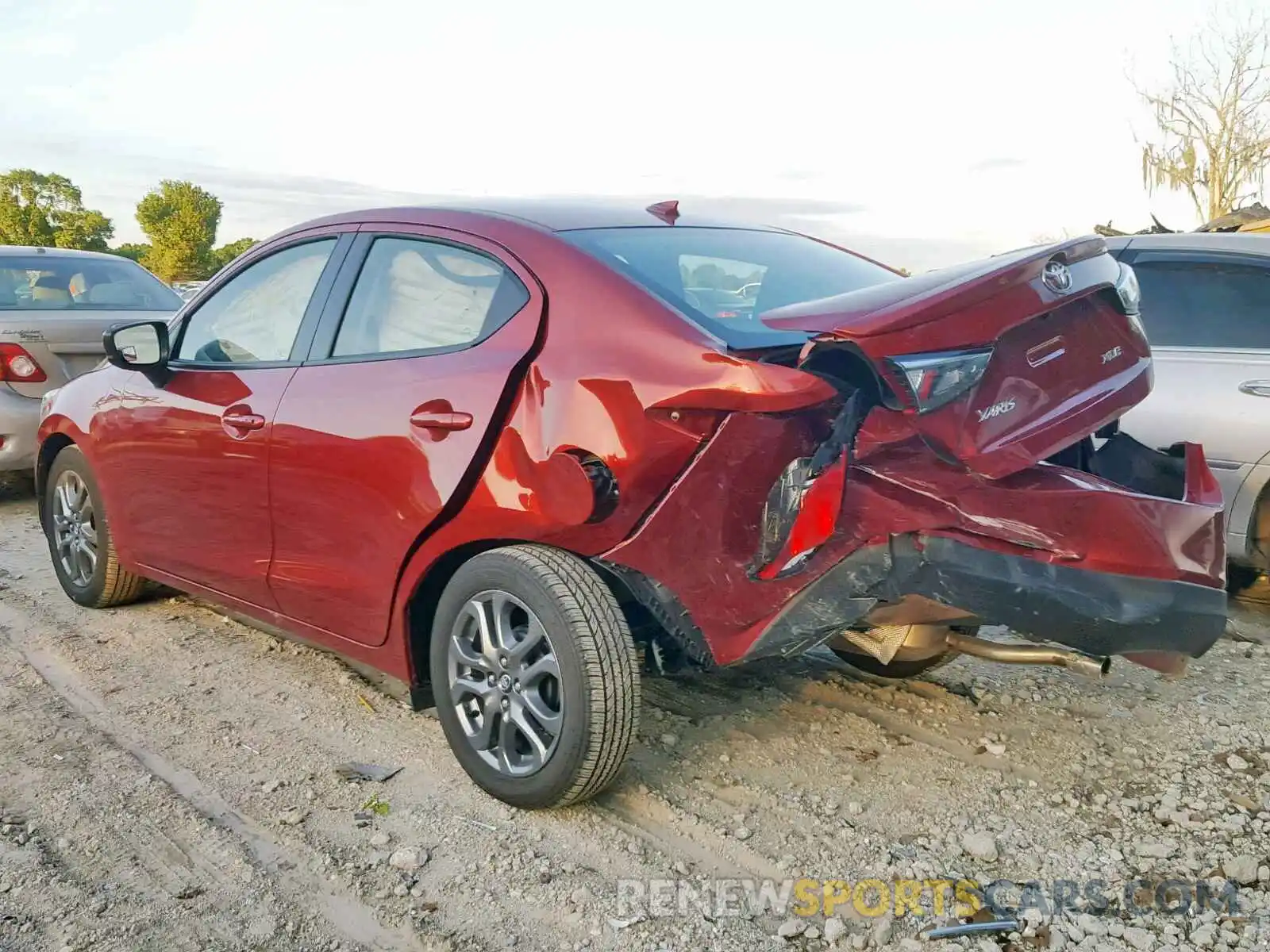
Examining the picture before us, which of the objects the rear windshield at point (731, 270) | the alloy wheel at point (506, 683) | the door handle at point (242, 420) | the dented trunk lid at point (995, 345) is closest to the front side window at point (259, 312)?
the door handle at point (242, 420)

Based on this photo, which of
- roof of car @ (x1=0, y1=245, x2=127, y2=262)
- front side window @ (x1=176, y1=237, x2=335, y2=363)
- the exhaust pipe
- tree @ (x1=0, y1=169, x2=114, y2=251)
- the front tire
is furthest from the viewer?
tree @ (x1=0, y1=169, x2=114, y2=251)

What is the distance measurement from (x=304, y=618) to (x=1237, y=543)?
12.5 ft

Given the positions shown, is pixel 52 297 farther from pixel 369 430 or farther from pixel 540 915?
pixel 540 915

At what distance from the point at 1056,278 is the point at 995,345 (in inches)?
11.0

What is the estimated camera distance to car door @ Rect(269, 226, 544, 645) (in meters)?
2.93

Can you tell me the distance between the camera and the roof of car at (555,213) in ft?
10.4

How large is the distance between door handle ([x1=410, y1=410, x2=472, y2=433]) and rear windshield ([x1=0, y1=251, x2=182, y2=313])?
520 cm

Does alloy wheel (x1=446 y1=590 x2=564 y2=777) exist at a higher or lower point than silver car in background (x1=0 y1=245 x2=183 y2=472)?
lower

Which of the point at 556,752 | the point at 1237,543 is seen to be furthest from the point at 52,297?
the point at 1237,543

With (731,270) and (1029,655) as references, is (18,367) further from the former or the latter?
(1029,655)

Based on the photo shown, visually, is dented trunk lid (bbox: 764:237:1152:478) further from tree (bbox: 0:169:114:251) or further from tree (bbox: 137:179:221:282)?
tree (bbox: 137:179:221:282)

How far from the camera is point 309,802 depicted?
119 inches

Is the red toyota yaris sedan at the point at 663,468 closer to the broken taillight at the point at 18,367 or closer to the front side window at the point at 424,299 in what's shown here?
the front side window at the point at 424,299

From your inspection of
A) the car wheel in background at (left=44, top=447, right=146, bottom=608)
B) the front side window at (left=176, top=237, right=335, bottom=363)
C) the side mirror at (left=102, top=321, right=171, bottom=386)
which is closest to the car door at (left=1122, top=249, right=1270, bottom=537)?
the front side window at (left=176, top=237, right=335, bottom=363)
